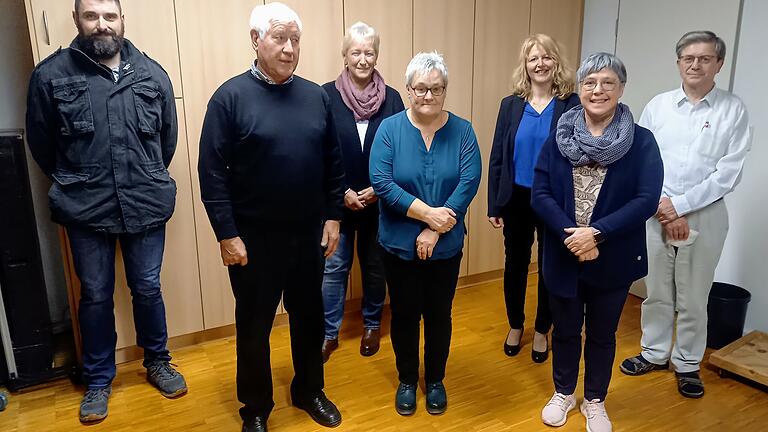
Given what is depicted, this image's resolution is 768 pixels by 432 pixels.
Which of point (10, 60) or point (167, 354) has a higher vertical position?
point (10, 60)

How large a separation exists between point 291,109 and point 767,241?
8.41 feet

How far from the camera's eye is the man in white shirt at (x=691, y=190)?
2.42 meters

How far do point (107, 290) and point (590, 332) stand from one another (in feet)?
6.52

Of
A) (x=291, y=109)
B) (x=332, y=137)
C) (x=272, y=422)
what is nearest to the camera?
(x=291, y=109)

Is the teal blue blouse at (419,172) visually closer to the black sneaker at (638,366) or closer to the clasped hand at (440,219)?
the clasped hand at (440,219)

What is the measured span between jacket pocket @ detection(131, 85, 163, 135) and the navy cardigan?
1.56m

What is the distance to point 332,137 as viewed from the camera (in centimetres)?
218

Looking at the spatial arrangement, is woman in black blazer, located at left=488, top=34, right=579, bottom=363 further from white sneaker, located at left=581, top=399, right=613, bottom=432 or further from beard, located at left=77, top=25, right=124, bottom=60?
beard, located at left=77, top=25, right=124, bottom=60

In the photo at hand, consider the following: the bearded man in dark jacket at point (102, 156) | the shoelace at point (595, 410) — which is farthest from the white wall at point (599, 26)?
the bearded man in dark jacket at point (102, 156)

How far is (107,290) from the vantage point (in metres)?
2.50

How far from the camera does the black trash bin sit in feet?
9.76

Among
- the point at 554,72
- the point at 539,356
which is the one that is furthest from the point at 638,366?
the point at 554,72

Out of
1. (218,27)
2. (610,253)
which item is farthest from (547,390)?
(218,27)

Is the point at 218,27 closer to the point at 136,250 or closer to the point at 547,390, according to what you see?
the point at 136,250
